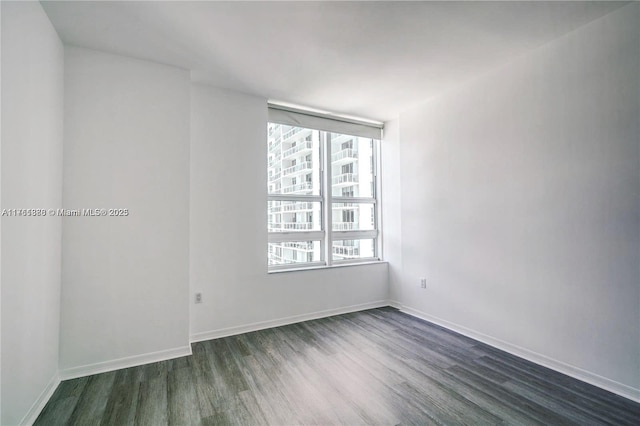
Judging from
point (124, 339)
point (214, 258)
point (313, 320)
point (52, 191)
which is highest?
point (52, 191)

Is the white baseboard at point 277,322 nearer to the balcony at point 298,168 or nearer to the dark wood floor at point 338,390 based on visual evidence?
the dark wood floor at point 338,390

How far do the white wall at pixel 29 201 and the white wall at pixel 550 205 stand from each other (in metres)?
3.69

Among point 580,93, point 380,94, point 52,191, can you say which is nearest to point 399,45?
point 380,94

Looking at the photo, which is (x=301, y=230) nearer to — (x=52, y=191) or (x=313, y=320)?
(x=313, y=320)

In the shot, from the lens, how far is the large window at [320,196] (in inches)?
146

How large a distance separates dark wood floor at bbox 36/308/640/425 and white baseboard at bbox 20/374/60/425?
4 cm

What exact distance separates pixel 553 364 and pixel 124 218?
3911mm

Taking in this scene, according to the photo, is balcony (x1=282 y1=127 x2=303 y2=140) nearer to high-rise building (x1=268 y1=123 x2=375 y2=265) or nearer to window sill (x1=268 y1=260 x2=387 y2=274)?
high-rise building (x1=268 y1=123 x2=375 y2=265)

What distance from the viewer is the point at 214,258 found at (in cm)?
315

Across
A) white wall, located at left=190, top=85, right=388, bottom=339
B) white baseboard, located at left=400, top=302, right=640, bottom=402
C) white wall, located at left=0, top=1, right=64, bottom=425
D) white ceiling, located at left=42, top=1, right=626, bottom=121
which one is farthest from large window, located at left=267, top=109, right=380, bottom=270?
white wall, located at left=0, top=1, right=64, bottom=425

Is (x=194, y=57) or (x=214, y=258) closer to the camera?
(x=194, y=57)

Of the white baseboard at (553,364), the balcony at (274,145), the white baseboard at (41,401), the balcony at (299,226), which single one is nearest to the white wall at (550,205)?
the white baseboard at (553,364)

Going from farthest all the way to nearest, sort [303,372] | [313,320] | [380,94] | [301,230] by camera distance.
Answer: [301,230], [313,320], [380,94], [303,372]

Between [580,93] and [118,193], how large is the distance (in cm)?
Result: 395
